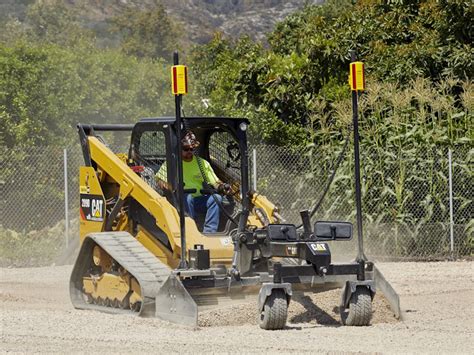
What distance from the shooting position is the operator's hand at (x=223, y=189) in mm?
12516

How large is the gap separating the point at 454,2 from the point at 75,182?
26.3 feet

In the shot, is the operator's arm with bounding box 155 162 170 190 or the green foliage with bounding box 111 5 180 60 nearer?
the operator's arm with bounding box 155 162 170 190

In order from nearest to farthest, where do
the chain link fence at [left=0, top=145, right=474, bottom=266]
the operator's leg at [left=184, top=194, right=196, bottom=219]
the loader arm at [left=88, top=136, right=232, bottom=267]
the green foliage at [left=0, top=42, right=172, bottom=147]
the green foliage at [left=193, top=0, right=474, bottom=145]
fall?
the loader arm at [left=88, top=136, right=232, bottom=267] < the operator's leg at [left=184, top=194, right=196, bottom=219] < the chain link fence at [left=0, top=145, right=474, bottom=266] < the green foliage at [left=193, top=0, right=474, bottom=145] < the green foliage at [left=0, top=42, right=172, bottom=147]

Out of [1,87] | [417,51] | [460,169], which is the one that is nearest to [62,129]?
[1,87]

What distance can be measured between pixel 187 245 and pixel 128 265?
2.19 ft

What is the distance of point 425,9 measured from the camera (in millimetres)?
22734

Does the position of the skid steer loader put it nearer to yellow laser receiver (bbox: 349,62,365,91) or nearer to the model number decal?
the model number decal

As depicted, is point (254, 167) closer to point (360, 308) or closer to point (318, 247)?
point (318, 247)

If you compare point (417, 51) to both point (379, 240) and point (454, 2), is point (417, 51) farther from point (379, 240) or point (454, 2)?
point (379, 240)

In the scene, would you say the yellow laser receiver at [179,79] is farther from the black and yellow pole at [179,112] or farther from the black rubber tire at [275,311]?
the black rubber tire at [275,311]

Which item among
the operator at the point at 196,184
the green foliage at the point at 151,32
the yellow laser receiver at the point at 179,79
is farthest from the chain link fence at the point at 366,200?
the green foliage at the point at 151,32

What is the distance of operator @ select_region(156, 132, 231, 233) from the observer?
485 inches

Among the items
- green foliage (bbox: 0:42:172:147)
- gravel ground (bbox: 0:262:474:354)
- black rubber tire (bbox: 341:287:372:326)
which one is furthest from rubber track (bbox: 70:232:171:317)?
green foliage (bbox: 0:42:172:147)

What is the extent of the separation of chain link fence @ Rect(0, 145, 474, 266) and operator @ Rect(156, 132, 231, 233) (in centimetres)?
624
